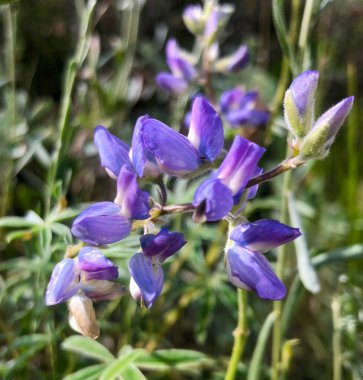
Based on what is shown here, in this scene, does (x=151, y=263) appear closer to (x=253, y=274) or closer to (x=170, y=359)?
(x=253, y=274)

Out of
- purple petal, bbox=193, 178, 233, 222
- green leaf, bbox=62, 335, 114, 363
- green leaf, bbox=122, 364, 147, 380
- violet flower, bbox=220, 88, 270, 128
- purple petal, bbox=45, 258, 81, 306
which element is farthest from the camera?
violet flower, bbox=220, 88, 270, 128

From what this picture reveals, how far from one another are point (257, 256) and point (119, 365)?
0.37 metres

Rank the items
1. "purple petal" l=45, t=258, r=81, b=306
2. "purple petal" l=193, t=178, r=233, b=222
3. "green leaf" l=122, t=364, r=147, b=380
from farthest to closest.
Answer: "green leaf" l=122, t=364, r=147, b=380
"purple petal" l=45, t=258, r=81, b=306
"purple petal" l=193, t=178, r=233, b=222

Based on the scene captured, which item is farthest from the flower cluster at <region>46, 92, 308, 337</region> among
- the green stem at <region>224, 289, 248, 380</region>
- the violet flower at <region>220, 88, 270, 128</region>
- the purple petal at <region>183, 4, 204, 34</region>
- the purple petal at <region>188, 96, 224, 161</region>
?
the purple petal at <region>183, 4, 204, 34</region>

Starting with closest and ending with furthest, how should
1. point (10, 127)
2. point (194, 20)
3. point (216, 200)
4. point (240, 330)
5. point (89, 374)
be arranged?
point (216, 200), point (240, 330), point (89, 374), point (194, 20), point (10, 127)

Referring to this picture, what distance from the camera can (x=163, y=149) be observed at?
75 cm

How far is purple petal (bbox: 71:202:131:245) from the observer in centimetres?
75

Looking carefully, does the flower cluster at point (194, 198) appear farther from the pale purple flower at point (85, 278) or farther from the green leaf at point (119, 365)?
the green leaf at point (119, 365)

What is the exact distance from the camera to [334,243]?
1.78m

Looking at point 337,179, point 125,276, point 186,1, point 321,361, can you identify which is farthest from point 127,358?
point 186,1

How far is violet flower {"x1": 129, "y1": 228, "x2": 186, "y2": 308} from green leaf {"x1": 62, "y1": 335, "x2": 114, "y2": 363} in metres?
0.35

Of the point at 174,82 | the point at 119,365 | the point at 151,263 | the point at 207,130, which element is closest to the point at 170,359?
the point at 119,365

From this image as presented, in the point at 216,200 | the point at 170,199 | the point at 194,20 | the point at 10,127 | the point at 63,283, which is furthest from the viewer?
the point at 10,127

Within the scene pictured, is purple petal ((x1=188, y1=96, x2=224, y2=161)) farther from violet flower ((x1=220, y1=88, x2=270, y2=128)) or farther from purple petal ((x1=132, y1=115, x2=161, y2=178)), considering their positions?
violet flower ((x1=220, y1=88, x2=270, y2=128))
